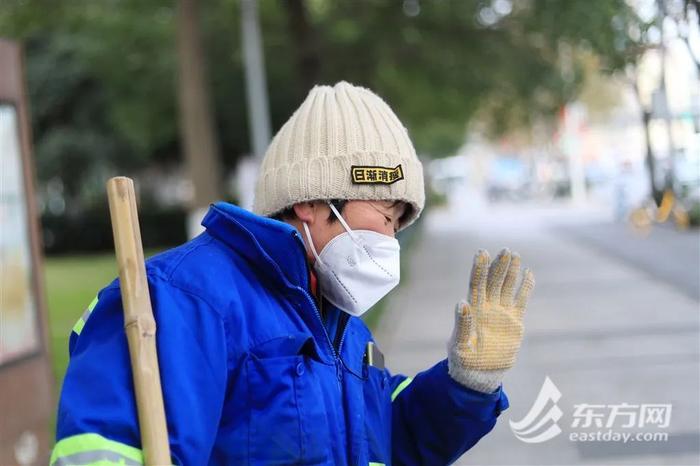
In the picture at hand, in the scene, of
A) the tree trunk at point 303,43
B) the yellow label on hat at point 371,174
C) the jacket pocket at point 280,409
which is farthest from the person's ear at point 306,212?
the tree trunk at point 303,43

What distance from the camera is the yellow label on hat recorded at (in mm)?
1923

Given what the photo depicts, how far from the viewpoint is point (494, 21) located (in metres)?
14.9

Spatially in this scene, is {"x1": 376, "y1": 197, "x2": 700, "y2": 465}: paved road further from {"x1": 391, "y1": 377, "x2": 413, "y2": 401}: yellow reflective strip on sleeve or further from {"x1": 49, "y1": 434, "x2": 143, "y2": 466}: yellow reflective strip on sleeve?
{"x1": 49, "y1": 434, "x2": 143, "y2": 466}: yellow reflective strip on sleeve

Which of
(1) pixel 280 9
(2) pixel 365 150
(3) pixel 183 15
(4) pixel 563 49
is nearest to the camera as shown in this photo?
(2) pixel 365 150

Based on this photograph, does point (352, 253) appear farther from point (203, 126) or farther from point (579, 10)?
point (203, 126)

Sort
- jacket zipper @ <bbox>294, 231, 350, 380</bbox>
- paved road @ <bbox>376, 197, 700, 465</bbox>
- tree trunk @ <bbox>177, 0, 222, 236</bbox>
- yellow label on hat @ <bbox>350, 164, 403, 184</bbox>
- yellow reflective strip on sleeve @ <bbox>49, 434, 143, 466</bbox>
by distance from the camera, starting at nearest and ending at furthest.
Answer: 1. yellow reflective strip on sleeve @ <bbox>49, 434, 143, 466</bbox>
2. jacket zipper @ <bbox>294, 231, 350, 380</bbox>
3. yellow label on hat @ <bbox>350, 164, 403, 184</bbox>
4. paved road @ <bbox>376, 197, 700, 465</bbox>
5. tree trunk @ <bbox>177, 0, 222, 236</bbox>

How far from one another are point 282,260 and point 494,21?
1373 cm

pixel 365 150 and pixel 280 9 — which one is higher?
pixel 280 9

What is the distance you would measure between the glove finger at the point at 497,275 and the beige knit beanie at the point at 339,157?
8.3 inches

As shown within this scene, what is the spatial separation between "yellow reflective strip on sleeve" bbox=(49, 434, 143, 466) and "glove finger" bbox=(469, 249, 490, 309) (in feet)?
2.61

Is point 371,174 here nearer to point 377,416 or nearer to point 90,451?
point 377,416

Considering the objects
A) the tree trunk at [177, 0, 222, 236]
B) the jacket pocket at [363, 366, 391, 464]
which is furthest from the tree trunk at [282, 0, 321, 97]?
the jacket pocket at [363, 366, 391, 464]

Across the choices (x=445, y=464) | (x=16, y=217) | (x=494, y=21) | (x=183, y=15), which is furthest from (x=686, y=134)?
(x=494, y=21)

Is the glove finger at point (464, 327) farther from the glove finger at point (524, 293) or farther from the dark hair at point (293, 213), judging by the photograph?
the dark hair at point (293, 213)
